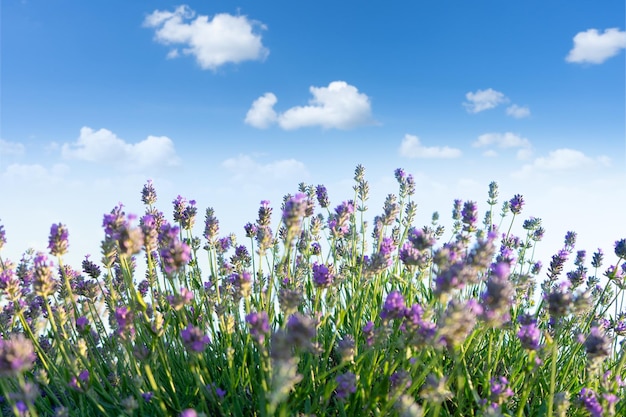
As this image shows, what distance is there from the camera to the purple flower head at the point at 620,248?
10.1 ft

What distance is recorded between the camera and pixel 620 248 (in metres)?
3.10

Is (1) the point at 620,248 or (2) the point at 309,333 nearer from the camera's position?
(2) the point at 309,333

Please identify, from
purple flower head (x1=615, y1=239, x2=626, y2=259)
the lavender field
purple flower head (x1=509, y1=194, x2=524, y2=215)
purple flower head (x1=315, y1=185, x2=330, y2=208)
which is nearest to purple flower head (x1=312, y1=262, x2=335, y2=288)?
the lavender field

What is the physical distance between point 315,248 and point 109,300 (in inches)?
64.8

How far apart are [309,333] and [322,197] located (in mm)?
2639

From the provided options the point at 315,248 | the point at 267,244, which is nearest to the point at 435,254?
the point at 267,244

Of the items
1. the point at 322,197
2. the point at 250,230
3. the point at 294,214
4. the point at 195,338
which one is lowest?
the point at 195,338

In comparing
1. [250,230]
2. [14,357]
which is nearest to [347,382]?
[14,357]

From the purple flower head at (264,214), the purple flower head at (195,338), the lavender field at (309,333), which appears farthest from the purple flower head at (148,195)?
the purple flower head at (195,338)

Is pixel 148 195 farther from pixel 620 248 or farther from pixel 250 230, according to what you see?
pixel 620 248

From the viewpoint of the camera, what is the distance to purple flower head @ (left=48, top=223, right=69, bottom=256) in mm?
2225

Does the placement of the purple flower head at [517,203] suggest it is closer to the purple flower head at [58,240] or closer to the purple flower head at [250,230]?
the purple flower head at [250,230]

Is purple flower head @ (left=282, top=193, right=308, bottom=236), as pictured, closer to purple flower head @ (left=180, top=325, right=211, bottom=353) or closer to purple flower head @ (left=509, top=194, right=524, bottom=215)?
purple flower head @ (left=180, top=325, right=211, bottom=353)

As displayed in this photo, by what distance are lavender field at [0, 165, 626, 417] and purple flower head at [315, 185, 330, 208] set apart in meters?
0.02
